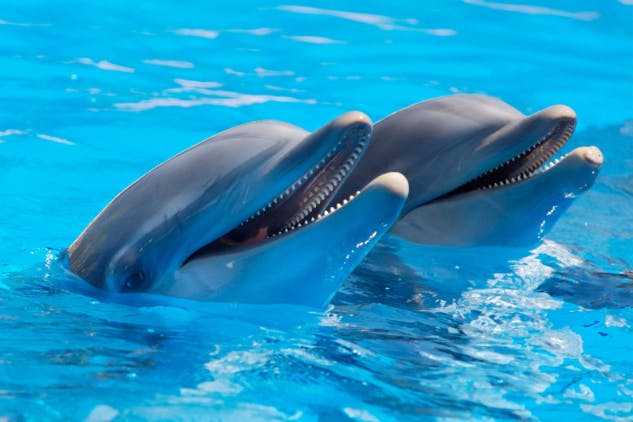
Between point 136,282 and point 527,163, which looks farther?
point 527,163

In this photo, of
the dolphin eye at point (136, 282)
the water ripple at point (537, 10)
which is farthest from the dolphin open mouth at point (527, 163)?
the water ripple at point (537, 10)

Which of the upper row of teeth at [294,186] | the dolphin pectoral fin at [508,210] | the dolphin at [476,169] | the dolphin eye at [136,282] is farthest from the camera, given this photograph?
the dolphin at [476,169]

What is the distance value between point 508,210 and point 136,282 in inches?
80.0

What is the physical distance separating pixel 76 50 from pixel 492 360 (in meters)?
8.28

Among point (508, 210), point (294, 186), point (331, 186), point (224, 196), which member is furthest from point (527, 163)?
point (224, 196)

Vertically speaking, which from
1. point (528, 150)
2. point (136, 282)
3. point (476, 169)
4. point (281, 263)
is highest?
point (528, 150)

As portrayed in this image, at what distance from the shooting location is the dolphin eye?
4.68 m

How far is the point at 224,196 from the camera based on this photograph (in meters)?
4.45

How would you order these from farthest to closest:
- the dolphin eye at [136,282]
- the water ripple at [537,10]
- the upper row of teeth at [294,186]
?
the water ripple at [537,10]
the dolphin eye at [136,282]
the upper row of teeth at [294,186]

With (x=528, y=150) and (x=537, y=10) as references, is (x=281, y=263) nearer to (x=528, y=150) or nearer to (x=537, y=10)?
(x=528, y=150)

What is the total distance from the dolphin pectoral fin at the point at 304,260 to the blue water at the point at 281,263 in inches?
4.8

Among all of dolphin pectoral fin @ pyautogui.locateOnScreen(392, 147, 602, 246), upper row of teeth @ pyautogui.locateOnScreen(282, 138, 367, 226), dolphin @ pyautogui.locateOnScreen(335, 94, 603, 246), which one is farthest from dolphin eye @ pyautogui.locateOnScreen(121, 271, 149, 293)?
dolphin pectoral fin @ pyautogui.locateOnScreen(392, 147, 602, 246)

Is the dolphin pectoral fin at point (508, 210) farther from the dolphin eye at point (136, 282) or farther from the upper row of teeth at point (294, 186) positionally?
the dolphin eye at point (136, 282)

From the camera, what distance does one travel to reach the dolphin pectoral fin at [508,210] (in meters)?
5.29
